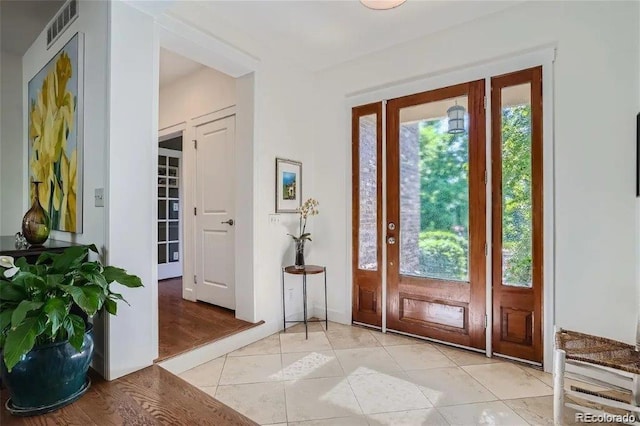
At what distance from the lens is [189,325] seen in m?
2.94

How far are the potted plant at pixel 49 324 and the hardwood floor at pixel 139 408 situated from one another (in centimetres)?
8

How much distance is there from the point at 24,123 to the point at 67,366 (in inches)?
112

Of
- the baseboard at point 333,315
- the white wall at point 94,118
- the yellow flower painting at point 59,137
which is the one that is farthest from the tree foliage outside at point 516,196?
the yellow flower painting at point 59,137

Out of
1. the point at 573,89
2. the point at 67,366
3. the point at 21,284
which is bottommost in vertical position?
the point at 67,366

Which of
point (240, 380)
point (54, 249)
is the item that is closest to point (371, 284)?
point (240, 380)

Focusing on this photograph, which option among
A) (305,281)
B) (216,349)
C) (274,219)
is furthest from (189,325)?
(274,219)

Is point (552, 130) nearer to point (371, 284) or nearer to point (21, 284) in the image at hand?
point (371, 284)

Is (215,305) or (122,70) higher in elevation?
(122,70)

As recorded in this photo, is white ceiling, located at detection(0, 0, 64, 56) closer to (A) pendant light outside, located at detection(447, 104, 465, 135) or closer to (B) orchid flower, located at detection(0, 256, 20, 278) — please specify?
(B) orchid flower, located at detection(0, 256, 20, 278)

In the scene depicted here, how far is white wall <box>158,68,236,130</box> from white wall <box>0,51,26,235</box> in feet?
4.55

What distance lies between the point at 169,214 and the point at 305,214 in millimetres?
2822

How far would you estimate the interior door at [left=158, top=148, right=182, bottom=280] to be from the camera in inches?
194

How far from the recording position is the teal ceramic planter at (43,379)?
156 cm

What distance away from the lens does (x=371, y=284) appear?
3.27 metres
